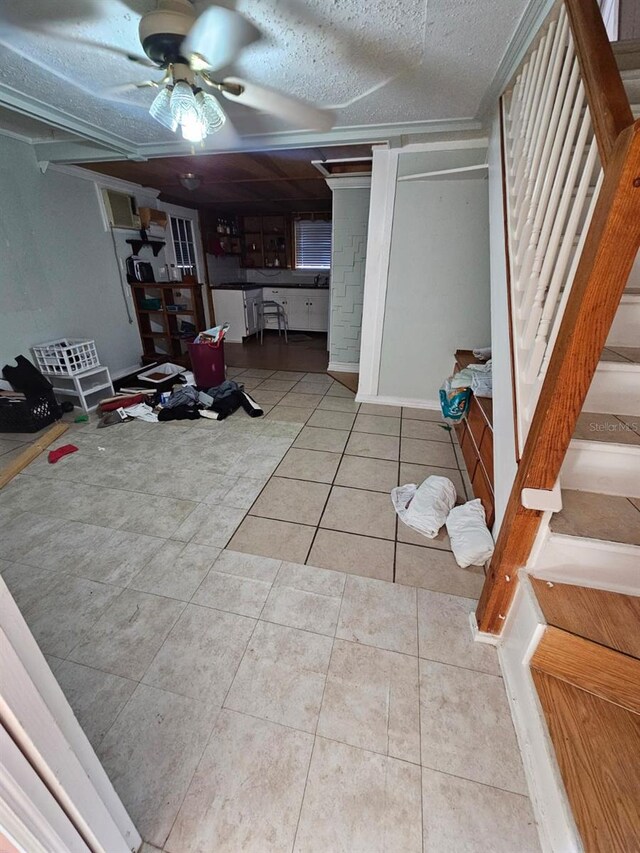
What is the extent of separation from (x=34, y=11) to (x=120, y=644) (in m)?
2.48

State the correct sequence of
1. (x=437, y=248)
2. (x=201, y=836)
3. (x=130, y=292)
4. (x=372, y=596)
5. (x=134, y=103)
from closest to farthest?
(x=201, y=836) < (x=372, y=596) < (x=134, y=103) < (x=437, y=248) < (x=130, y=292)

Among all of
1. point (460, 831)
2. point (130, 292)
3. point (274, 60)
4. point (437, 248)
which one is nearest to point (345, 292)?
point (437, 248)

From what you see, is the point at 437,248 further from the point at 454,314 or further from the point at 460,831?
the point at 460,831

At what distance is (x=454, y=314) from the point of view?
3016 millimetres

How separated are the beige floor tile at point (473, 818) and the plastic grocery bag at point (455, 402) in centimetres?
207

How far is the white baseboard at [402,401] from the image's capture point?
3.36m

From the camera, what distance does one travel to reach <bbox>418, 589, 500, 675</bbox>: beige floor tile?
1221mm

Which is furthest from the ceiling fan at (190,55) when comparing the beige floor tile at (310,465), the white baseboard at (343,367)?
the white baseboard at (343,367)

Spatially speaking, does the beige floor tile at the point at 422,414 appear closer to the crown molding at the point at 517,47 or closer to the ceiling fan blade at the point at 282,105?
the crown molding at the point at 517,47

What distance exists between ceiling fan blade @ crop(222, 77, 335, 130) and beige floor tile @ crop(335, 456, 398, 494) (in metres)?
2.15

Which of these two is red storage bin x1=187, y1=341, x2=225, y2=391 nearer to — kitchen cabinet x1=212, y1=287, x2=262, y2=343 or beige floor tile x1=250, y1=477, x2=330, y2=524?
beige floor tile x1=250, y1=477, x2=330, y2=524

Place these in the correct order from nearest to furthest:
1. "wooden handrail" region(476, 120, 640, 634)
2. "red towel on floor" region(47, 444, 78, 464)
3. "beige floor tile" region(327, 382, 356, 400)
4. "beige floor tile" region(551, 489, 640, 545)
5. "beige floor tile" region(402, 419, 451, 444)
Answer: "wooden handrail" region(476, 120, 640, 634)
"beige floor tile" region(551, 489, 640, 545)
"red towel on floor" region(47, 444, 78, 464)
"beige floor tile" region(402, 419, 451, 444)
"beige floor tile" region(327, 382, 356, 400)

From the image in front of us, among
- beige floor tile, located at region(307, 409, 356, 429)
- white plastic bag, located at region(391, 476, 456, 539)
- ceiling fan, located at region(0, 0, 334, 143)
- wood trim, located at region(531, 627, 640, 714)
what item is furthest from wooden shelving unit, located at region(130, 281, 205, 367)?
wood trim, located at region(531, 627, 640, 714)

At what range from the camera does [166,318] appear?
4.34 m
